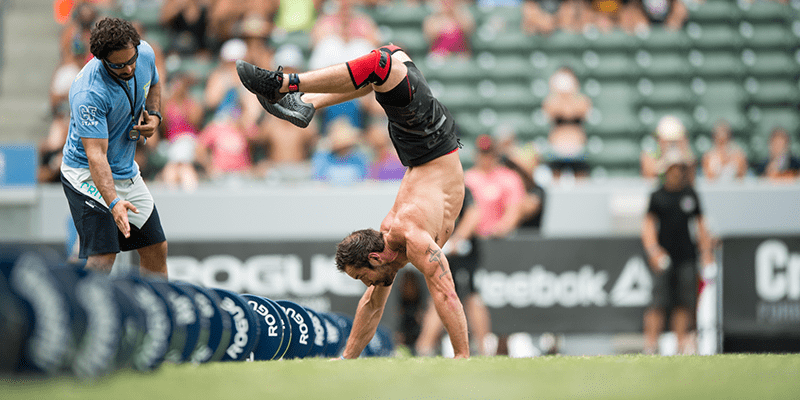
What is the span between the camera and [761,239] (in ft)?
28.0

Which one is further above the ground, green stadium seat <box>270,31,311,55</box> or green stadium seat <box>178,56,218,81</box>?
green stadium seat <box>270,31,311,55</box>

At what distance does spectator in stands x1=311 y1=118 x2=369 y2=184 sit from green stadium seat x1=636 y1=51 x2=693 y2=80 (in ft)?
16.5

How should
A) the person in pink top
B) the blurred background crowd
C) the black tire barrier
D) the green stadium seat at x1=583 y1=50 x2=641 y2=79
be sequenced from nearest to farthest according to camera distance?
the black tire barrier < the person in pink top < the blurred background crowd < the green stadium seat at x1=583 y1=50 x2=641 y2=79

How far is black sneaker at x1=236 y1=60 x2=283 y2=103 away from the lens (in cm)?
432

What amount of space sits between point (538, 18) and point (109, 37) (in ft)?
28.6

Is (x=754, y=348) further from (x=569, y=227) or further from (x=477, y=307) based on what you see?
(x=477, y=307)

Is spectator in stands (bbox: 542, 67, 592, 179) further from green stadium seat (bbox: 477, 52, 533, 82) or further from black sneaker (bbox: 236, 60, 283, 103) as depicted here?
black sneaker (bbox: 236, 60, 283, 103)

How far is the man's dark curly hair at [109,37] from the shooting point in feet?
14.2

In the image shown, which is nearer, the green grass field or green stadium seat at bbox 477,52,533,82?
the green grass field

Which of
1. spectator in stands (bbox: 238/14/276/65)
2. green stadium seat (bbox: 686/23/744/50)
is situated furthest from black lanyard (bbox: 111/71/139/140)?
green stadium seat (bbox: 686/23/744/50)

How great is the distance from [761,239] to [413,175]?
202 inches

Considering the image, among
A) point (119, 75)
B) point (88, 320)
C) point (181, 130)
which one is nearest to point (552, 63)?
point (181, 130)

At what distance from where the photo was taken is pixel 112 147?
15.5 feet

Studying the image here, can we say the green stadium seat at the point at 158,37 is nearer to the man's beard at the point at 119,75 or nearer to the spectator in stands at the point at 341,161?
the spectator in stands at the point at 341,161
